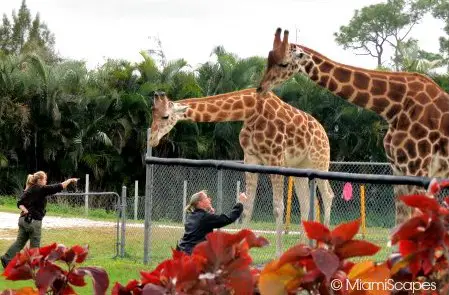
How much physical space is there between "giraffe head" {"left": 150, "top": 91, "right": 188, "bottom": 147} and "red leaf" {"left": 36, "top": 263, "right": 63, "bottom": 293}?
10.8 meters

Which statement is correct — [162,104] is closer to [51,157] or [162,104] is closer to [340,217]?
[340,217]

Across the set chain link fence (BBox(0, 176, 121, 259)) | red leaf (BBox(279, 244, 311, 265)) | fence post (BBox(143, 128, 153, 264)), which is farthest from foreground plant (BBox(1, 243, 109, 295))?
fence post (BBox(143, 128, 153, 264))

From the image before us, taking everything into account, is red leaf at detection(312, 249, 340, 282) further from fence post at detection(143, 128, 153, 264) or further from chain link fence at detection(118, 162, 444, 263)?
fence post at detection(143, 128, 153, 264)

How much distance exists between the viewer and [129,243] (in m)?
16.2

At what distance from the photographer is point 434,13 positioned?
199 ft

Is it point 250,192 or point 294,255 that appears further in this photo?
point 250,192

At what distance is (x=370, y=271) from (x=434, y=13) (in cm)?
6010

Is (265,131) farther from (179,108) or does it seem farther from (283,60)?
(283,60)

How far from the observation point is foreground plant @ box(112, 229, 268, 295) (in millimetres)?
2562

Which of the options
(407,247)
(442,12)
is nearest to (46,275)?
(407,247)

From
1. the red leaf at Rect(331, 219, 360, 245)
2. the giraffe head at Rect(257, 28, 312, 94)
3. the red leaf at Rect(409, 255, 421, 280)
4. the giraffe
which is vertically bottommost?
the red leaf at Rect(409, 255, 421, 280)

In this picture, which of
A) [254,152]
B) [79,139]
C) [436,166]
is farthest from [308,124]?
[79,139]

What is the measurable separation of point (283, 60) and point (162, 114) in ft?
10.6

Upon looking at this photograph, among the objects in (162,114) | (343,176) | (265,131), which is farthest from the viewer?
(162,114)
